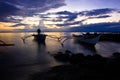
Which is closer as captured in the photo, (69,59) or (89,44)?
(69,59)

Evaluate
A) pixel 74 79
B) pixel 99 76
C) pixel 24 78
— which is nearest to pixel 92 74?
pixel 99 76

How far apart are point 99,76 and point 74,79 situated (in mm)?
2158

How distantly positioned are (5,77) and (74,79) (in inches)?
346

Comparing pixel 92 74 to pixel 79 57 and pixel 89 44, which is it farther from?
pixel 89 44

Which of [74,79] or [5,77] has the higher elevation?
[74,79]

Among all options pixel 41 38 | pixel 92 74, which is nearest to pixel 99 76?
pixel 92 74

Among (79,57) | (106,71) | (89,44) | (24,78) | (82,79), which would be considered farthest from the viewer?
(89,44)

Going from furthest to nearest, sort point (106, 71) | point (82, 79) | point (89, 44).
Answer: point (89, 44)
point (106, 71)
point (82, 79)

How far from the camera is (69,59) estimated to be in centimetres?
2795

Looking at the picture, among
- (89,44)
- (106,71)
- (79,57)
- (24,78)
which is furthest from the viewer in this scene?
(89,44)

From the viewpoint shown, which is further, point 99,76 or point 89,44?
point 89,44

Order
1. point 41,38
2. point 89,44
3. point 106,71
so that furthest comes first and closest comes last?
point 41,38, point 89,44, point 106,71

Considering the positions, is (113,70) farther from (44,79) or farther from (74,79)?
(44,79)

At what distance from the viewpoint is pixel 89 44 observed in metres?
59.6
